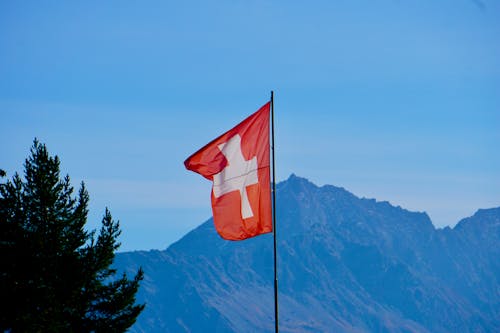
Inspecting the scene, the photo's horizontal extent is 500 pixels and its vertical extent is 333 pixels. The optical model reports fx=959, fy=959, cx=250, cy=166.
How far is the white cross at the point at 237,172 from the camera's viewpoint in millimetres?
32547

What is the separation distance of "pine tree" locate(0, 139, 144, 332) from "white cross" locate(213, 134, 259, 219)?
1729 cm

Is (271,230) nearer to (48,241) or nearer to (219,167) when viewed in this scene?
(219,167)

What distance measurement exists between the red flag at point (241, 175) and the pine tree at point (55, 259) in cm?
1695

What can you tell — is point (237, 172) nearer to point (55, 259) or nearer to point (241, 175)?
point (241, 175)

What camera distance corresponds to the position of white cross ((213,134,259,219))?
3255cm

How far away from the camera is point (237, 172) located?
1293 inches

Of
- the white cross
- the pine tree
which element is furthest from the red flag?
the pine tree

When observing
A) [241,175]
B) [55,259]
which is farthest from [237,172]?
[55,259]

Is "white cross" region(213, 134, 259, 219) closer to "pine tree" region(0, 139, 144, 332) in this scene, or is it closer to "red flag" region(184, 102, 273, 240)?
"red flag" region(184, 102, 273, 240)

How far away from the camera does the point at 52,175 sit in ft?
175

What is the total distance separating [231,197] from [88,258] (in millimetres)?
21922

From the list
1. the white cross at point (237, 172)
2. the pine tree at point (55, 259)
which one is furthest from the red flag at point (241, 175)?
the pine tree at point (55, 259)

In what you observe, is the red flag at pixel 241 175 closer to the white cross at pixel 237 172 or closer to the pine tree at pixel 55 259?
the white cross at pixel 237 172

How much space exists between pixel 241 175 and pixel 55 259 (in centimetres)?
2108
